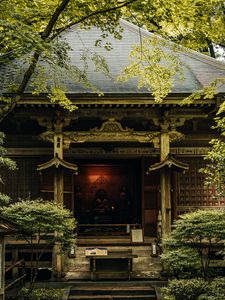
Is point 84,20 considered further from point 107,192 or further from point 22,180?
point 107,192

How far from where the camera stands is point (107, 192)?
2272 cm

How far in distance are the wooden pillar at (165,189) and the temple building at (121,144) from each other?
0.03m

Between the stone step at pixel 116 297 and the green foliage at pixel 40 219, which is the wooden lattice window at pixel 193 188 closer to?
the stone step at pixel 116 297

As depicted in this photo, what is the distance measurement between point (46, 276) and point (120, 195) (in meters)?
8.49

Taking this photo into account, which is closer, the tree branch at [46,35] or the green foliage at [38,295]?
the tree branch at [46,35]

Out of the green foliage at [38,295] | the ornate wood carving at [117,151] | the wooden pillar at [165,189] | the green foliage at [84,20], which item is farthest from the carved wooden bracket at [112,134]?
the green foliage at [38,295]

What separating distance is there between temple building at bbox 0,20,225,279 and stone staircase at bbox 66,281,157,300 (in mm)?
629

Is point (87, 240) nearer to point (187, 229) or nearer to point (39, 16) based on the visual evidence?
point (187, 229)

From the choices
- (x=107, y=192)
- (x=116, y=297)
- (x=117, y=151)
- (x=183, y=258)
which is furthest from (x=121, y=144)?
(x=107, y=192)

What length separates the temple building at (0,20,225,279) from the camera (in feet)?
44.1

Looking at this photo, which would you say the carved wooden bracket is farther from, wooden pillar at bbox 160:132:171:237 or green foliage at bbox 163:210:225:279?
green foliage at bbox 163:210:225:279

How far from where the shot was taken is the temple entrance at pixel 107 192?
2102 cm

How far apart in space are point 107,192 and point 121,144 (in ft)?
22.9

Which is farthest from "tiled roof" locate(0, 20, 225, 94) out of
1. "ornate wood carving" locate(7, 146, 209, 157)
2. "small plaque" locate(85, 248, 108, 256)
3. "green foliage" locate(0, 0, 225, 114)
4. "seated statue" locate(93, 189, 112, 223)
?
"seated statue" locate(93, 189, 112, 223)
